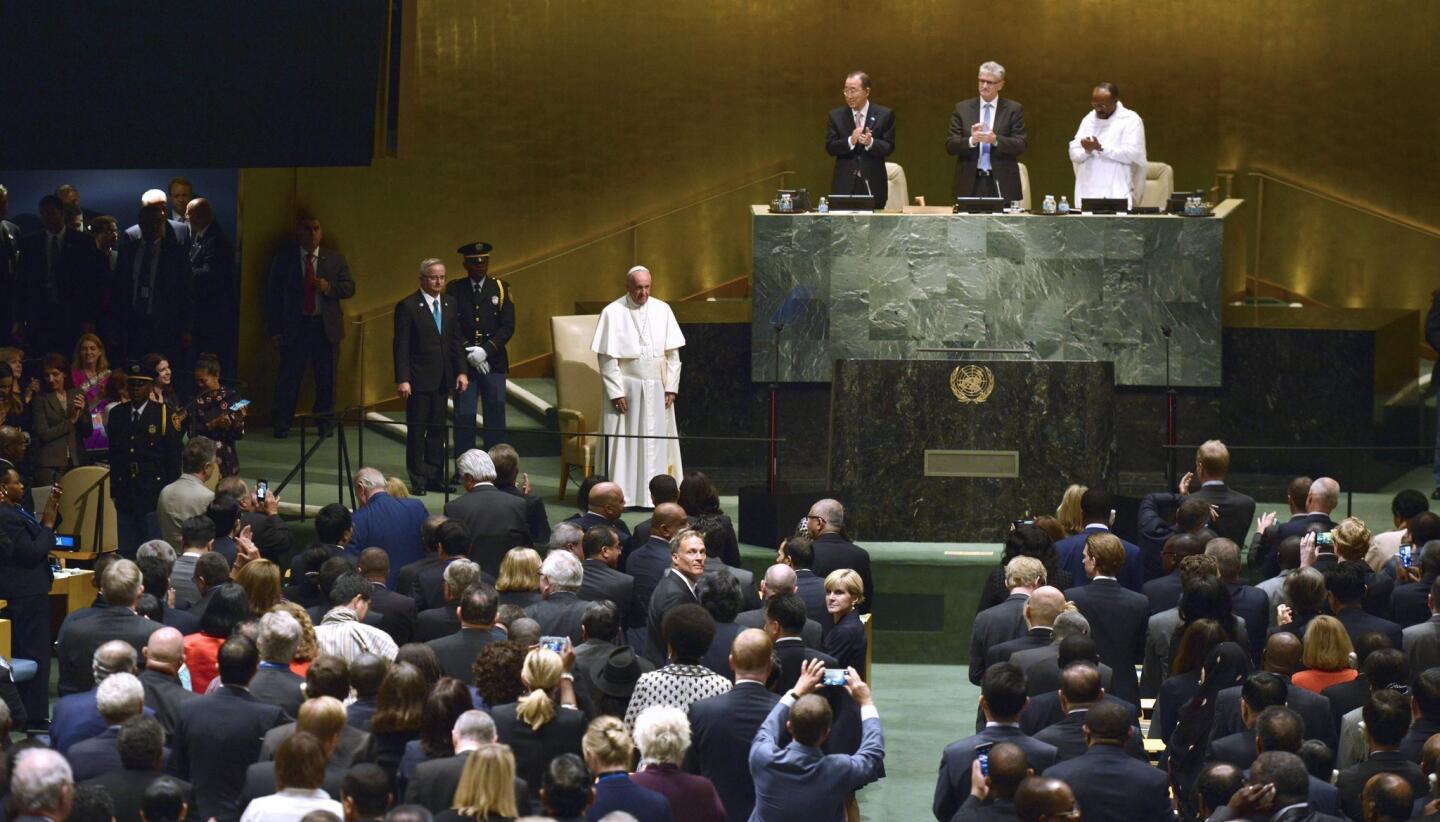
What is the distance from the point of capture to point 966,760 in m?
6.07

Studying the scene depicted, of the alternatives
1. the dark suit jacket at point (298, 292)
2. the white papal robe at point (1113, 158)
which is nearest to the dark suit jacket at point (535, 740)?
the white papal robe at point (1113, 158)

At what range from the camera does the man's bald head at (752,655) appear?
6332 mm

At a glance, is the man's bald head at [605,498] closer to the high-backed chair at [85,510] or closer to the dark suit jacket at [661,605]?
the dark suit jacket at [661,605]

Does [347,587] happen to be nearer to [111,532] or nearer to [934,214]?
[111,532]

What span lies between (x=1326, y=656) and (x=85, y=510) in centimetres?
688

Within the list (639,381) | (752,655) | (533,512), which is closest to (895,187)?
(639,381)

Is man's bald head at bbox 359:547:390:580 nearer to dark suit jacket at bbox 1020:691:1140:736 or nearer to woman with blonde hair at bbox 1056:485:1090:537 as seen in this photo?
dark suit jacket at bbox 1020:691:1140:736

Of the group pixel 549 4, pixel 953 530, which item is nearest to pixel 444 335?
pixel 953 530

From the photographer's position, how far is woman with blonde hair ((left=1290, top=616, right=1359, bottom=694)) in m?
7.05

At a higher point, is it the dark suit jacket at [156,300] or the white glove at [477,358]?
the dark suit jacket at [156,300]

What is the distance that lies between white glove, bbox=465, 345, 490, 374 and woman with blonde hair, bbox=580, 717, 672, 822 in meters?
7.43

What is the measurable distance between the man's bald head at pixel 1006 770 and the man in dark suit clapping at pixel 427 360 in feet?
25.2

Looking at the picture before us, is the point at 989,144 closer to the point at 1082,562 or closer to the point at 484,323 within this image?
the point at 484,323

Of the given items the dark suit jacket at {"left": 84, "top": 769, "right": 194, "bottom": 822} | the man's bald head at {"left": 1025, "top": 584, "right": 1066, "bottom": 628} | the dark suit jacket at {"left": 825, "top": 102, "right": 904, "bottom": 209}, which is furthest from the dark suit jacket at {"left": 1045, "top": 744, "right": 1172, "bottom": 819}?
the dark suit jacket at {"left": 825, "top": 102, "right": 904, "bottom": 209}
